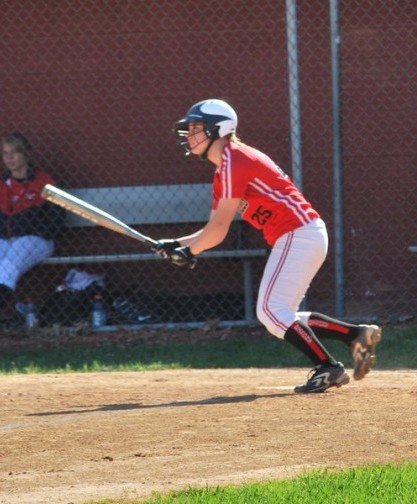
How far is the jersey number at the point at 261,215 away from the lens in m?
7.18

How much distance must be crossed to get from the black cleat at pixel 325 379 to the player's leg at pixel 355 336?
0.13 m

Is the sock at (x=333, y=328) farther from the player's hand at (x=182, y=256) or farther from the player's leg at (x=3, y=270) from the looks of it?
the player's leg at (x=3, y=270)

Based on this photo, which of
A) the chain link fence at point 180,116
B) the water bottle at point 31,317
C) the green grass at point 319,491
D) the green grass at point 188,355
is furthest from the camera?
the chain link fence at point 180,116

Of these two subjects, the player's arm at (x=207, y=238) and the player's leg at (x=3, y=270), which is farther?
the player's leg at (x=3, y=270)

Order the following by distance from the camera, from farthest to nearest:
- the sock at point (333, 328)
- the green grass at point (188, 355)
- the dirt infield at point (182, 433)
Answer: the green grass at point (188, 355) → the sock at point (333, 328) → the dirt infield at point (182, 433)

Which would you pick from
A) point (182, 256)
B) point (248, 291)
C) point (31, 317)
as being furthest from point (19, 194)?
point (182, 256)

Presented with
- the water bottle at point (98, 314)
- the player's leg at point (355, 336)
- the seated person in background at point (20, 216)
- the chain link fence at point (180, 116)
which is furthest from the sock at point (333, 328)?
the seated person in background at point (20, 216)

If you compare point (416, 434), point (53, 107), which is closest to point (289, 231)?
point (416, 434)

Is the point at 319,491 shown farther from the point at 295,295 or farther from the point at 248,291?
the point at 248,291

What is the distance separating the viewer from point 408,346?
938 centimetres

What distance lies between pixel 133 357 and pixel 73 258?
132cm

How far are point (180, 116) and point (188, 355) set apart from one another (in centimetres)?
253

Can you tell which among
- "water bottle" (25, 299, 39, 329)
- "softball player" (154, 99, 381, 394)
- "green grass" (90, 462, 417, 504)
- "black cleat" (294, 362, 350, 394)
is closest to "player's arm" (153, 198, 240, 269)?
"softball player" (154, 99, 381, 394)

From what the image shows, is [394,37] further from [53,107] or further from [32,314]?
[32,314]
